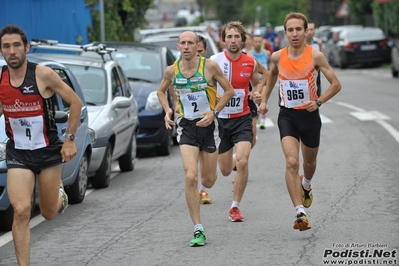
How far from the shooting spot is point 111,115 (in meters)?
13.3

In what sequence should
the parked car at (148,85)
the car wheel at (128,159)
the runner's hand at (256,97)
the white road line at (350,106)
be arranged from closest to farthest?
the runner's hand at (256,97), the car wheel at (128,159), the parked car at (148,85), the white road line at (350,106)

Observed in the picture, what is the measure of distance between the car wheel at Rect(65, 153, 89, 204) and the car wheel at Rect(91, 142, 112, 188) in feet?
2.97

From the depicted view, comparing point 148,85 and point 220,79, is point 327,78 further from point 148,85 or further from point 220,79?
point 148,85

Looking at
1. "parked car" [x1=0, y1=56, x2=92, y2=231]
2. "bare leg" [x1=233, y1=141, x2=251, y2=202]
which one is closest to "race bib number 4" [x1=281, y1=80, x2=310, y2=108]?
"bare leg" [x1=233, y1=141, x2=251, y2=202]

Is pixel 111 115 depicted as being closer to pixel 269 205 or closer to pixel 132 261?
pixel 269 205

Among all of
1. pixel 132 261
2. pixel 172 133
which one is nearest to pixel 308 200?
pixel 132 261

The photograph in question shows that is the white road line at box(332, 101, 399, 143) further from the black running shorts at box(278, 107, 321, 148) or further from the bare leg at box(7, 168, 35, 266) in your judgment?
the bare leg at box(7, 168, 35, 266)

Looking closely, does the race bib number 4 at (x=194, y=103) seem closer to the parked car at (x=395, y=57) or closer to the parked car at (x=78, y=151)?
the parked car at (x=78, y=151)

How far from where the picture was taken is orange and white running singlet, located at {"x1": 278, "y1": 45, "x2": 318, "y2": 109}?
9.20 metres

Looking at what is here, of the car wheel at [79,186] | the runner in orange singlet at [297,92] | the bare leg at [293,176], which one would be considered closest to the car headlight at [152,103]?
the car wheel at [79,186]

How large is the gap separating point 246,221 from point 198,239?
4.21ft

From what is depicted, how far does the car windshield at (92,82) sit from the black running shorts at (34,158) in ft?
19.3

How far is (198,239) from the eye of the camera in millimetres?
8445

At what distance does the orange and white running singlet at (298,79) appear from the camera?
9.20 m
